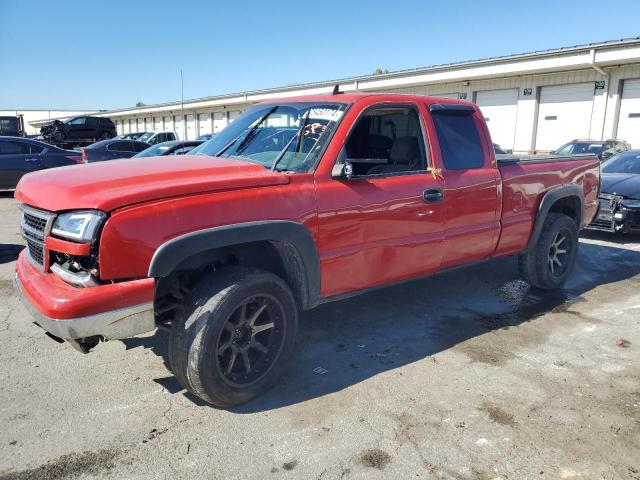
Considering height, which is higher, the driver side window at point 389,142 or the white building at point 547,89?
the white building at point 547,89

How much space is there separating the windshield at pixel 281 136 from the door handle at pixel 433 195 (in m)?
0.93

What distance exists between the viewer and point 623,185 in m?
8.34

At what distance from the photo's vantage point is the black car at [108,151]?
15069 mm

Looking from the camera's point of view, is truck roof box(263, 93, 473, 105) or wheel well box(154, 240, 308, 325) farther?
truck roof box(263, 93, 473, 105)

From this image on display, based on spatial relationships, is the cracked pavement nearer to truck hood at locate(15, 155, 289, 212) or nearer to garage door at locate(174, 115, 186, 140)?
truck hood at locate(15, 155, 289, 212)

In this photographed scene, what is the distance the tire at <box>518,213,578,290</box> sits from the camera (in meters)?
5.39

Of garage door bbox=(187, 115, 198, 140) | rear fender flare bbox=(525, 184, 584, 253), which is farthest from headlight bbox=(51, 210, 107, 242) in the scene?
garage door bbox=(187, 115, 198, 140)

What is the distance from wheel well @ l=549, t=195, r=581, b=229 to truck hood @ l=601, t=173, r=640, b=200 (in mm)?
2951

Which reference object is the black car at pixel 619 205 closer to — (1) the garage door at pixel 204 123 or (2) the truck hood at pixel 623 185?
(2) the truck hood at pixel 623 185

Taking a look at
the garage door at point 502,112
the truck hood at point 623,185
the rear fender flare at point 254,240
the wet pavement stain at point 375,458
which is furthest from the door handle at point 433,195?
the garage door at point 502,112

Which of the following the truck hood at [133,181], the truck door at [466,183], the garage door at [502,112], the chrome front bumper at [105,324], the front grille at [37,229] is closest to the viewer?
the chrome front bumper at [105,324]

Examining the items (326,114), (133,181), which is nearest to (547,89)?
(326,114)

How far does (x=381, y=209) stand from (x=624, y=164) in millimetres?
7747

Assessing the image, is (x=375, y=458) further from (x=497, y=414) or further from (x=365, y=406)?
(x=497, y=414)
